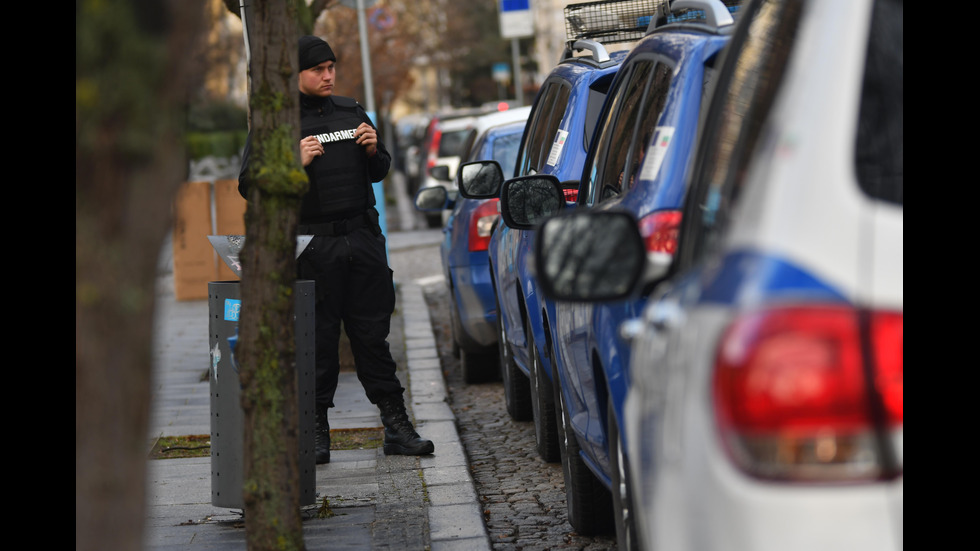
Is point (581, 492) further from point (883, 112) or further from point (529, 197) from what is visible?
point (883, 112)

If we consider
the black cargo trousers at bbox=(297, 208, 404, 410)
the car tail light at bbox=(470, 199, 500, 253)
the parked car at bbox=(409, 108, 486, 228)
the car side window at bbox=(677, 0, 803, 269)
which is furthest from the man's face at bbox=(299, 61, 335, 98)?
the parked car at bbox=(409, 108, 486, 228)

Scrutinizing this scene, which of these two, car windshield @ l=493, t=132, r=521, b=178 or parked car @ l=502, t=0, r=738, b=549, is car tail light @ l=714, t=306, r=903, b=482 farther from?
car windshield @ l=493, t=132, r=521, b=178

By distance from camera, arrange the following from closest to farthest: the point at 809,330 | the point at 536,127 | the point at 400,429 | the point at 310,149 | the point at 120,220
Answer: the point at 809,330 < the point at 120,220 < the point at 310,149 < the point at 400,429 < the point at 536,127

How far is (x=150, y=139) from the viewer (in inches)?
101

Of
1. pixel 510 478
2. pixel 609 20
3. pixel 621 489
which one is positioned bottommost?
pixel 510 478

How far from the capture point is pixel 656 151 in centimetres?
376

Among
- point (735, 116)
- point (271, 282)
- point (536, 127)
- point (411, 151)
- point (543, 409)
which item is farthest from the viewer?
point (411, 151)

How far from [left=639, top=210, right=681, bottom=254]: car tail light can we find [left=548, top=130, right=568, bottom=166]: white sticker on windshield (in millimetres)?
3307

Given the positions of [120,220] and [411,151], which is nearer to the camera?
[120,220]

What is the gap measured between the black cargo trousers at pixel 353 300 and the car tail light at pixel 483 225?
2109 millimetres

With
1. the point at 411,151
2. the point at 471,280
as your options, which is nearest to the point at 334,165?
the point at 471,280

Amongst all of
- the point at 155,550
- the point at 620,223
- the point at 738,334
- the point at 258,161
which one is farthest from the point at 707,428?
the point at 155,550

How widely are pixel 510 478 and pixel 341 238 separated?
1.43m
